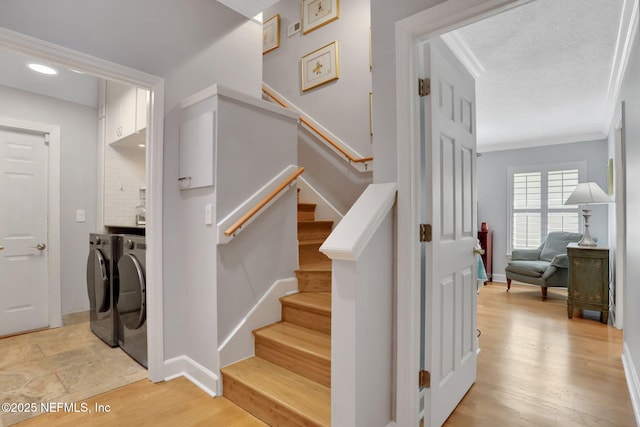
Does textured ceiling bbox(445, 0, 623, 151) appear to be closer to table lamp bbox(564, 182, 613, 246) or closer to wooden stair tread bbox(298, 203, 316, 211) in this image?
table lamp bbox(564, 182, 613, 246)

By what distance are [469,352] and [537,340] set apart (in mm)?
1440

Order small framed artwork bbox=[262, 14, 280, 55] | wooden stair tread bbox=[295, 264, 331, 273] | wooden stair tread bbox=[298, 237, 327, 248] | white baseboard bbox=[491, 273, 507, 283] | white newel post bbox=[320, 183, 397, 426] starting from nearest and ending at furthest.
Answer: white newel post bbox=[320, 183, 397, 426], wooden stair tread bbox=[295, 264, 331, 273], wooden stair tread bbox=[298, 237, 327, 248], small framed artwork bbox=[262, 14, 280, 55], white baseboard bbox=[491, 273, 507, 283]

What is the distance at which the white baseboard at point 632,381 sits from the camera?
192 centimetres

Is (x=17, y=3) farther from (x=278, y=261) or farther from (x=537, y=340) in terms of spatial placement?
(x=537, y=340)

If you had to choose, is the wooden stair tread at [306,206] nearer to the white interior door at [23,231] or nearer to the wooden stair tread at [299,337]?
the wooden stair tread at [299,337]

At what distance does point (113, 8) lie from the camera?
2084mm

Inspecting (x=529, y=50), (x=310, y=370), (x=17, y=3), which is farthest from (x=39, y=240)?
(x=529, y=50)

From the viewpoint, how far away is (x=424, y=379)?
1686 millimetres

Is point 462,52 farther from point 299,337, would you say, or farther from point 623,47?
point 299,337

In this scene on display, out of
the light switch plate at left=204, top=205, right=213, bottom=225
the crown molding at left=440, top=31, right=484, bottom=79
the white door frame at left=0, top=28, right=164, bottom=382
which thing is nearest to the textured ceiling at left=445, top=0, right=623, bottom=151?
the crown molding at left=440, top=31, right=484, bottom=79

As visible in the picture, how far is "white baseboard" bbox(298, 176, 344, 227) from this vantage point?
368 centimetres

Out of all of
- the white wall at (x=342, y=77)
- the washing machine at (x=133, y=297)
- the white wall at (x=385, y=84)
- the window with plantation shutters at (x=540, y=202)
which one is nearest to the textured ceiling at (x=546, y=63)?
the white wall at (x=385, y=84)

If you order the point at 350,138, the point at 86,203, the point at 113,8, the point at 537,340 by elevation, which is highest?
the point at 113,8

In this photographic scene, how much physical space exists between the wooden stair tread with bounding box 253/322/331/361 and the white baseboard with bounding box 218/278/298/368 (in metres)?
0.06
